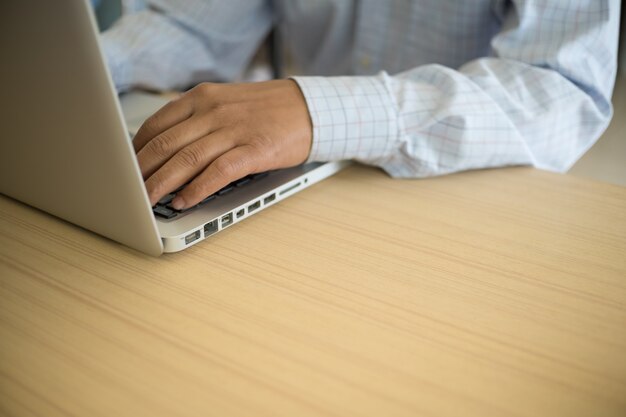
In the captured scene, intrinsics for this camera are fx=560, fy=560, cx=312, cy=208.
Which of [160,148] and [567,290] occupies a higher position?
[160,148]

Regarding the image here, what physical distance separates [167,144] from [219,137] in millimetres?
54

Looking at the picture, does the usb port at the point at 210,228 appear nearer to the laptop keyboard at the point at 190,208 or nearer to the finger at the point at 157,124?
the laptop keyboard at the point at 190,208

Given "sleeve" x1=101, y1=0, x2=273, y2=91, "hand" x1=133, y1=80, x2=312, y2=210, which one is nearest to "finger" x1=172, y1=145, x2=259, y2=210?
"hand" x1=133, y1=80, x2=312, y2=210

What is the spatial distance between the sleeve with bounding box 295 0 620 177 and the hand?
3cm

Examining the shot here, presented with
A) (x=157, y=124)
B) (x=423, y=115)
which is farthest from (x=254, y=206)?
(x=423, y=115)

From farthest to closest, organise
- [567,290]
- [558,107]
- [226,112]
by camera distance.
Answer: [558,107]
[226,112]
[567,290]

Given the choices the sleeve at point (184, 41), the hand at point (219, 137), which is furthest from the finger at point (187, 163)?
the sleeve at point (184, 41)

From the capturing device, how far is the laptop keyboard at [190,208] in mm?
529

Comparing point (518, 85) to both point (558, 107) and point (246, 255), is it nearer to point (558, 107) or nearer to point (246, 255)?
point (558, 107)

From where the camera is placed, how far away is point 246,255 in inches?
20.1

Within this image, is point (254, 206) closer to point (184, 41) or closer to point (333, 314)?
point (333, 314)

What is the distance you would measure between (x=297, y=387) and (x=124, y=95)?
27.6 inches

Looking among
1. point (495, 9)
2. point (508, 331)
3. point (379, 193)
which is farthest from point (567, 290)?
point (495, 9)

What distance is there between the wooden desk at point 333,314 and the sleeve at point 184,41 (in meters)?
0.45
